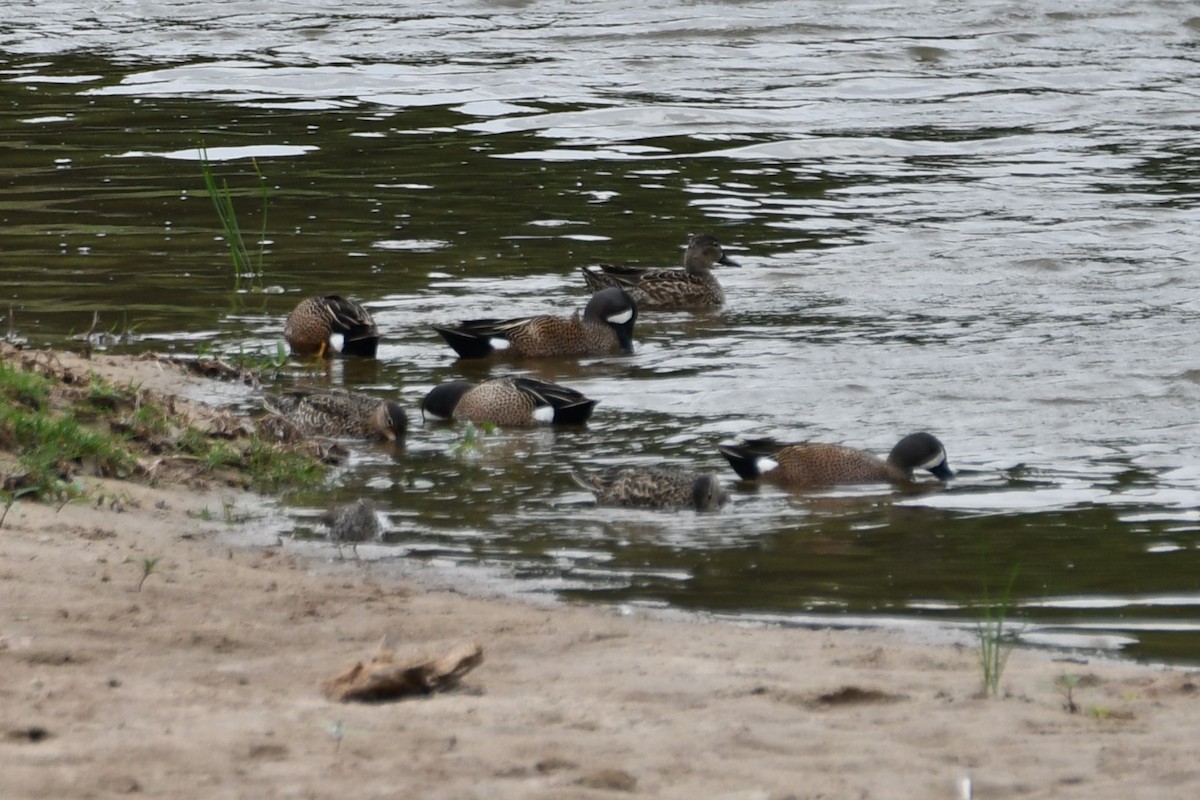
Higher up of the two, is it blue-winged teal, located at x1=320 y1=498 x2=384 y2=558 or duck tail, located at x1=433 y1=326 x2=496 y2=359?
blue-winged teal, located at x1=320 y1=498 x2=384 y2=558

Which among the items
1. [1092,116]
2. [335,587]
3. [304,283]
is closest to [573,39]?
[1092,116]

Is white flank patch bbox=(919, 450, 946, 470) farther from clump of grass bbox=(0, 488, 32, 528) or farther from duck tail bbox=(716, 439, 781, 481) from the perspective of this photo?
clump of grass bbox=(0, 488, 32, 528)

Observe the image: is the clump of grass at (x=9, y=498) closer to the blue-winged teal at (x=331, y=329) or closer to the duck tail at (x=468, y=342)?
the blue-winged teal at (x=331, y=329)

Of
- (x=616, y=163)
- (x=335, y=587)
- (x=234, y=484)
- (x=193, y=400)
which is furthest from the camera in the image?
(x=616, y=163)

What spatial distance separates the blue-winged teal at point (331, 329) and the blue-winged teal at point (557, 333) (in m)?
0.48

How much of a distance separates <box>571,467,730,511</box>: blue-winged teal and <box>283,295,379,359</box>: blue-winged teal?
364 cm

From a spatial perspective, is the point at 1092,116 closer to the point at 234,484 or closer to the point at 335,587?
the point at 234,484

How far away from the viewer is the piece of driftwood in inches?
208

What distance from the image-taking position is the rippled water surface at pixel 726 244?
307 inches

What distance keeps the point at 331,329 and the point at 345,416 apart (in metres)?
1.96

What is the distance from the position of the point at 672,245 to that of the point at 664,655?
9916mm

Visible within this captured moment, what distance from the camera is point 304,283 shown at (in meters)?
13.9

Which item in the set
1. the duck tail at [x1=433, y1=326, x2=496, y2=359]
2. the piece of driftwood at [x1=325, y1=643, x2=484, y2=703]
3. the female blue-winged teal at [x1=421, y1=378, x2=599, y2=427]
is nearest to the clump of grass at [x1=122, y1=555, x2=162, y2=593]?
the piece of driftwood at [x1=325, y1=643, x2=484, y2=703]

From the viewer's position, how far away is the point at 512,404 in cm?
1023
